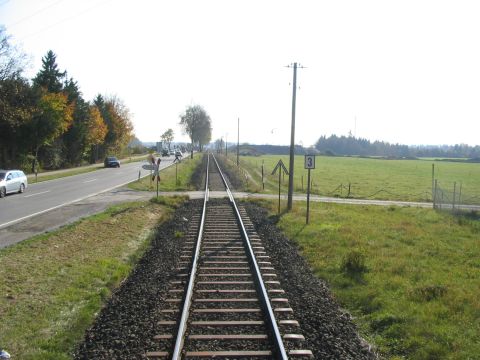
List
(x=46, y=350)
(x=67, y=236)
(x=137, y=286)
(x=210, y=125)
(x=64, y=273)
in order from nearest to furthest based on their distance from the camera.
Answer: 1. (x=46, y=350)
2. (x=137, y=286)
3. (x=64, y=273)
4. (x=67, y=236)
5. (x=210, y=125)

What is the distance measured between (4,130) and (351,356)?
45368 millimetres

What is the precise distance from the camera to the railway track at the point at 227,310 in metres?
6.58

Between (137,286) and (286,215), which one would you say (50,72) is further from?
(137,286)

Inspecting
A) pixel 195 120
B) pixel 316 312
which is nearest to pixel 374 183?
pixel 316 312

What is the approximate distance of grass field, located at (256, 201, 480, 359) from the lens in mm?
7178

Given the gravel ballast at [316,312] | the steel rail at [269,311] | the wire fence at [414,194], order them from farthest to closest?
the wire fence at [414,194], the gravel ballast at [316,312], the steel rail at [269,311]

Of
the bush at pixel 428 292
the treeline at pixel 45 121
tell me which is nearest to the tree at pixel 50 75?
the treeline at pixel 45 121

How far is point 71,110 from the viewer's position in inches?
2170

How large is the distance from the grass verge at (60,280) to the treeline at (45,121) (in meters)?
30.9

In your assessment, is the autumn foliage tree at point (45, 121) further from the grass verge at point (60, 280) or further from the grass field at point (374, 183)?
the grass verge at point (60, 280)

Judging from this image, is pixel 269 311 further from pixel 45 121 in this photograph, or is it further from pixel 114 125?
pixel 114 125

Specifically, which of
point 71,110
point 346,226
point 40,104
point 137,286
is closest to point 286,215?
Answer: point 346,226

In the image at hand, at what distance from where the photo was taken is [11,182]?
27125 mm

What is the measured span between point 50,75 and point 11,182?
31760 millimetres
